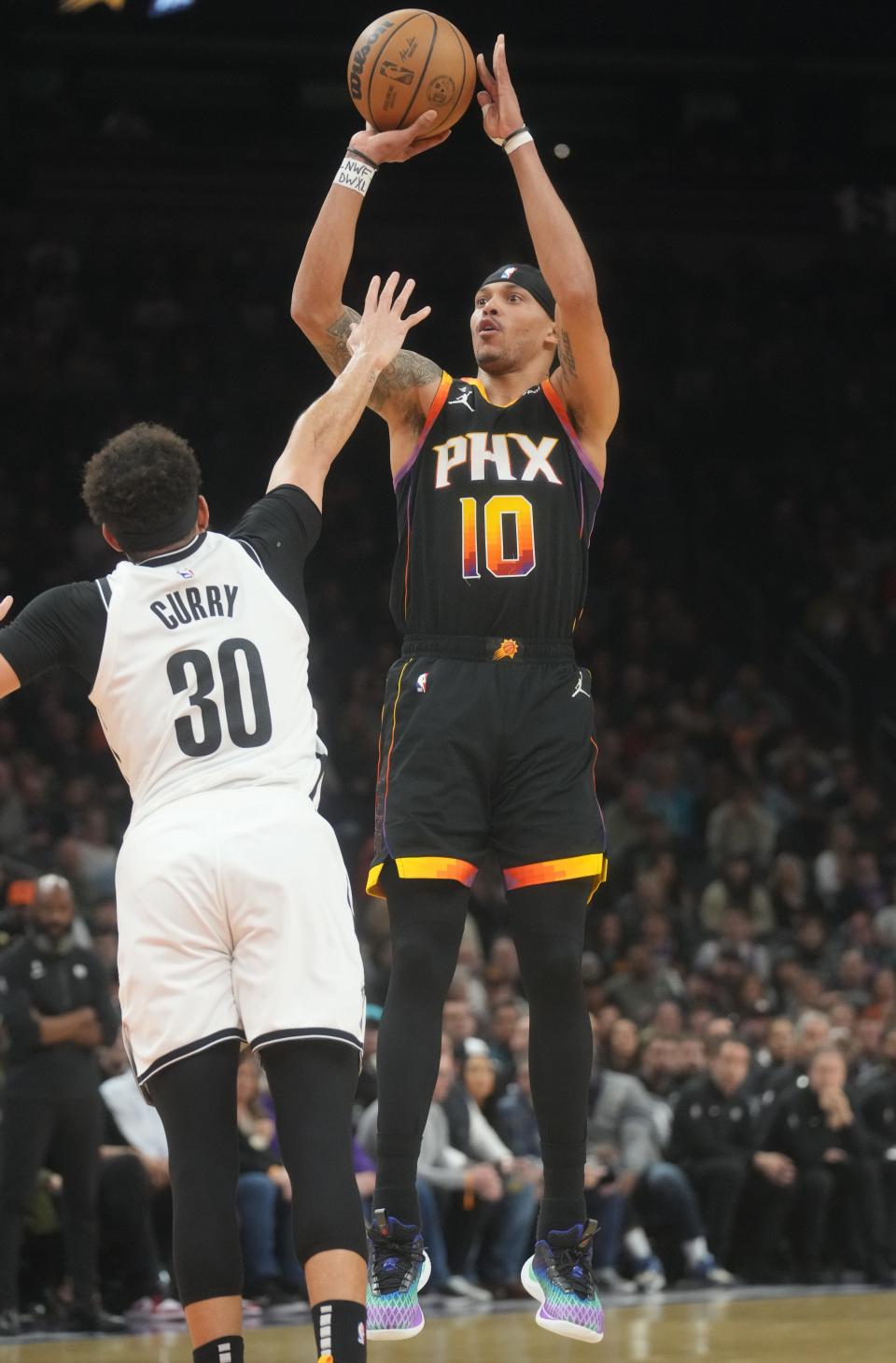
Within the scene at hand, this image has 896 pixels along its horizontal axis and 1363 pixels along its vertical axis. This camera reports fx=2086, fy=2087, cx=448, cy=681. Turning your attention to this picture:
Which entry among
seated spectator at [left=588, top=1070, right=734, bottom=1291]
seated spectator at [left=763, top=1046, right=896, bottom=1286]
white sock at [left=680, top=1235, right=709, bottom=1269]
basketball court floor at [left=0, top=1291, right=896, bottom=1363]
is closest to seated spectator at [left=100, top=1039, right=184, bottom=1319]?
basketball court floor at [left=0, top=1291, right=896, bottom=1363]

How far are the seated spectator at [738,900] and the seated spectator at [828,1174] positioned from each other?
8.68 feet

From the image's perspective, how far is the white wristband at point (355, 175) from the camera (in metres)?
6.29

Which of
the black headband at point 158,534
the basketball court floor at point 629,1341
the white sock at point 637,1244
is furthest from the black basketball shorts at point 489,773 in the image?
the white sock at point 637,1244

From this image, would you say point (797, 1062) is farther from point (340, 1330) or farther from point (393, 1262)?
point (340, 1330)

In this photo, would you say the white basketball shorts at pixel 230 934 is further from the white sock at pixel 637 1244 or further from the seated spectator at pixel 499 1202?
the white sock at pixel 637 1244

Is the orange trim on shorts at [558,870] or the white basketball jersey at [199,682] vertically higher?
the white basketball jersey at [199,682]

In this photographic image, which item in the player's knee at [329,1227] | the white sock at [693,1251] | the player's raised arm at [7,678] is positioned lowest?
the white sock at [693,1251]

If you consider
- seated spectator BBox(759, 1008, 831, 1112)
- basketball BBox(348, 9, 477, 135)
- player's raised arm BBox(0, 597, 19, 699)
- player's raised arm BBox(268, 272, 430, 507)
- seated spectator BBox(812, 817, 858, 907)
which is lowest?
seated spectator BBox(759, 1008, 831, 1112)

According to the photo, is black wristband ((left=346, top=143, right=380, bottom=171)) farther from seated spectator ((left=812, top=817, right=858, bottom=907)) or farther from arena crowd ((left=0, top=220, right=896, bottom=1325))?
seated spectator ((left=812, top=817, right=858, bottom=907))

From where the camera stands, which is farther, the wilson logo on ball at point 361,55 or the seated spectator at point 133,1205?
the seated spectator at point 133,1205

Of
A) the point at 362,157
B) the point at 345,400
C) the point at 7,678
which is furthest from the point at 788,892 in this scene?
the point at 7,678

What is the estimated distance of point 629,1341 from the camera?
370 inches

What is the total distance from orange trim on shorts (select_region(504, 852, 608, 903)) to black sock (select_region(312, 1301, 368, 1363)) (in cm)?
164

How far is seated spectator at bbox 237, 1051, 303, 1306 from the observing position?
11602 mm
